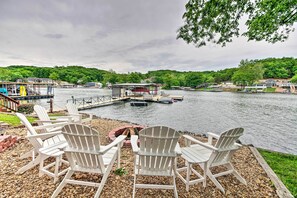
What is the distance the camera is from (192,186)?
2.17 m

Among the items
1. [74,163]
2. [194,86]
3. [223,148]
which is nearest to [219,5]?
[223,148]

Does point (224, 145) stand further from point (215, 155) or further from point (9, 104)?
point (9, 104)

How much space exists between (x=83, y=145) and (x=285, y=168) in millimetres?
4329

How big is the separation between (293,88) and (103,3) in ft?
255

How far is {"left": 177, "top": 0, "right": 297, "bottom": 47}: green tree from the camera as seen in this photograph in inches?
131

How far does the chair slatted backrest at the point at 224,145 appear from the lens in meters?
2.09

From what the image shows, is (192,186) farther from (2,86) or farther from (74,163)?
(2,86)

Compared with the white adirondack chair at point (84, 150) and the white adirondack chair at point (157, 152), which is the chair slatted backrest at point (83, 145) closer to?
the white adirondack chair at point (84, 150)

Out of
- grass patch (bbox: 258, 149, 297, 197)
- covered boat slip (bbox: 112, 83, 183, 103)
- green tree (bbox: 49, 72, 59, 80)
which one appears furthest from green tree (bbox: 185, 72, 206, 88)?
grass patch (bbox: 258, 149, 297, 197)

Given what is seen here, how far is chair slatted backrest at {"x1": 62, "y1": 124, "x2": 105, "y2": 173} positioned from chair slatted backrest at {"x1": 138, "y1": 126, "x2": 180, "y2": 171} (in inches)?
22.2

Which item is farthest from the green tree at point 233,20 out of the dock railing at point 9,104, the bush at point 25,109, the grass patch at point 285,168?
the dock railing at point 9,104

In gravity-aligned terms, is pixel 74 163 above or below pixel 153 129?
below

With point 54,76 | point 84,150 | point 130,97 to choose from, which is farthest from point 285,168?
point 54,76

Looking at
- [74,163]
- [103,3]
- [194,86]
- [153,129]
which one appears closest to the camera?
[153,129]
